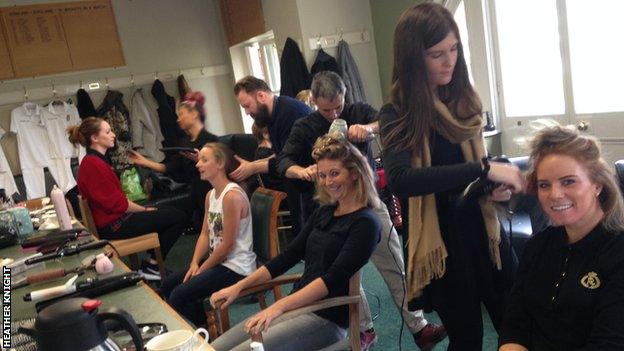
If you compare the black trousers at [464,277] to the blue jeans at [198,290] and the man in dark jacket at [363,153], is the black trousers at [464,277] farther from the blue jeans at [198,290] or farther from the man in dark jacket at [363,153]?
the blue jeans at [198,290]

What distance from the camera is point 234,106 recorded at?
6082mm

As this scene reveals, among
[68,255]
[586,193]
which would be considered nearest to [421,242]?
[586,193]

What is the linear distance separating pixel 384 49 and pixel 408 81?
3.54 meters

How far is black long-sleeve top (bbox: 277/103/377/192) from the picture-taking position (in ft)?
7.68

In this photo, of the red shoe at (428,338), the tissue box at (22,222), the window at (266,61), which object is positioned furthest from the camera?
the window at (266,61)

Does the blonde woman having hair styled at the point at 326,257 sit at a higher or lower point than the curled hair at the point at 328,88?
lower

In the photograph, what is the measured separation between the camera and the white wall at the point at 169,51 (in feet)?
17.3

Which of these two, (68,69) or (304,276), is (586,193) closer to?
(304,276)

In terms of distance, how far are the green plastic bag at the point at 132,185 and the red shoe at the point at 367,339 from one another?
11.2 feet

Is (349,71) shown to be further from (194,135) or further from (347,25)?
(194,135)

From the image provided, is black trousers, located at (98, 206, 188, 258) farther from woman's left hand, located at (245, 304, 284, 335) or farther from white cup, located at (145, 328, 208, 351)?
white cup, located at (145, 328, 208, 351)

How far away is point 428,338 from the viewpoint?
6.89 ft

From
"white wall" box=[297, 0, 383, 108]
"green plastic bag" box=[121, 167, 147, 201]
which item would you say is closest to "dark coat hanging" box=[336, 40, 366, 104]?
"white wall" box=[297, 0, 383, 108]

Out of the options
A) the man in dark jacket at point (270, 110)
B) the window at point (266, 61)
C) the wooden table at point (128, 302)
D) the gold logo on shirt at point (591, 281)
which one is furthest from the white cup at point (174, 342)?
the window at point (266, 61)
